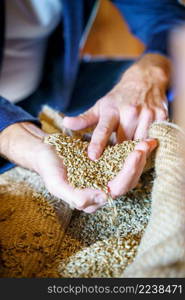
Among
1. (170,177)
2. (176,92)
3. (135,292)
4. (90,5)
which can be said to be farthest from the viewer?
(90,5)

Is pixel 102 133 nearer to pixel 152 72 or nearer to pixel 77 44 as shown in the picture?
pixel 152 72

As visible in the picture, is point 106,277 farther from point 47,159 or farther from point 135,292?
point 47,159

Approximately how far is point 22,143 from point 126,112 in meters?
0.23

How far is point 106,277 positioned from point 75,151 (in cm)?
24

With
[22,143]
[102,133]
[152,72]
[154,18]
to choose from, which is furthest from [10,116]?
[154,18]

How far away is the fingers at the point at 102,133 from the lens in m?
0.70

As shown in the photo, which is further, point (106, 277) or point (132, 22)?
point (132, 22)

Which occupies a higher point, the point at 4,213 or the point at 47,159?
the point at 47,159

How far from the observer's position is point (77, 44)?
1.20 meters

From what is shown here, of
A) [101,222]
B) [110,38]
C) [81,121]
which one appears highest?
[81,121]

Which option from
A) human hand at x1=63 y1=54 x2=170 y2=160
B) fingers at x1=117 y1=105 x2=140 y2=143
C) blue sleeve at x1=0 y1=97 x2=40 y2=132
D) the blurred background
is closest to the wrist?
human hand at x1=63 y1=54 x2=170 y2=160

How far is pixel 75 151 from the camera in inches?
27.8

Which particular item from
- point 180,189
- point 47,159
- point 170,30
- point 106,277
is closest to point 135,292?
point 106,277

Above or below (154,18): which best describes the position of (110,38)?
below
